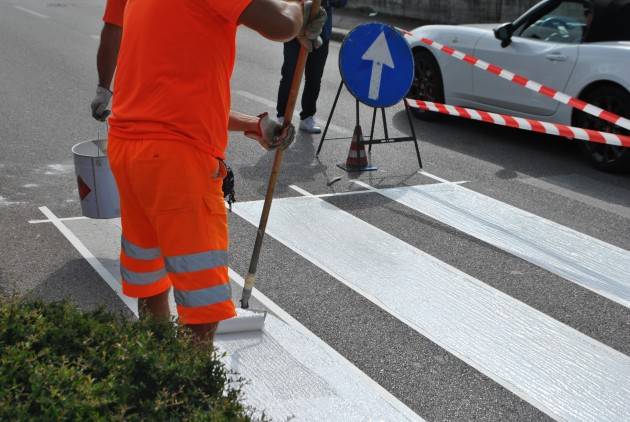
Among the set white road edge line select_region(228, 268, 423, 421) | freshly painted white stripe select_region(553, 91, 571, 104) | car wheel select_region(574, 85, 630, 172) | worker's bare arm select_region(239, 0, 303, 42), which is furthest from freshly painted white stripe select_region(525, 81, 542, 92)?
worker's bare arm select_region(239, 0, 303, 42)

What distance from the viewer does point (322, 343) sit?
462cm

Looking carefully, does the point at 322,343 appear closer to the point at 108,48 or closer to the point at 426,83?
the point at 108,48

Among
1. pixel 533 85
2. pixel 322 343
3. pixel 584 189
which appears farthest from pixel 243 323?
pixel 533 85

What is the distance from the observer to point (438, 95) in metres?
10.0

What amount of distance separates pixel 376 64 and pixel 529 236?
2297 mm

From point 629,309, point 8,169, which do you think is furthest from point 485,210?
point 8,169

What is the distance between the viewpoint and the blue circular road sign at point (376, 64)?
780 centimetres

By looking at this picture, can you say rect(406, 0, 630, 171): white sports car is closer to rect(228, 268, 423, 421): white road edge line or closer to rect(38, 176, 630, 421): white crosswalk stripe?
rect(38, 176, 630, 421): white crosswalk stripe

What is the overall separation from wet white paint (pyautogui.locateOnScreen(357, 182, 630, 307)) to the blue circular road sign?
34.2 inches

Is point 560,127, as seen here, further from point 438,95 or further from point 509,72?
point 438,95

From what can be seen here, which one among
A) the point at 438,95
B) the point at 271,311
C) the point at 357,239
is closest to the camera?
the point at 271,311

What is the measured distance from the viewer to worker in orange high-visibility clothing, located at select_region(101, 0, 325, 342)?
321cm

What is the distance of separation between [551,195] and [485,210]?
A: 0.80 meters

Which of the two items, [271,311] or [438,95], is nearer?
[271,311]
